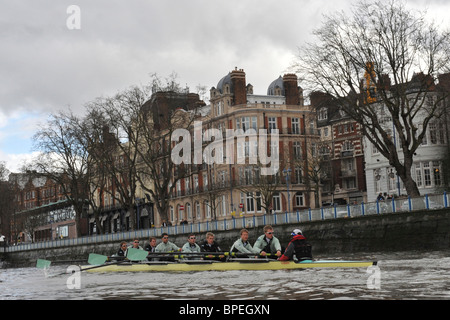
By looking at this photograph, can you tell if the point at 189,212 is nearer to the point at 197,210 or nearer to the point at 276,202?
the point at 197,210

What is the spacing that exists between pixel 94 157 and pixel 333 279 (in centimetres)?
4621

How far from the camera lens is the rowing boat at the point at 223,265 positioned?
62.4ft

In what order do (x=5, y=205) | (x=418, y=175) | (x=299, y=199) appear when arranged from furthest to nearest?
(x=5, y=205), (x=299, y=199), (x=418, y=175)

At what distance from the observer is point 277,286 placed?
52.7 ft

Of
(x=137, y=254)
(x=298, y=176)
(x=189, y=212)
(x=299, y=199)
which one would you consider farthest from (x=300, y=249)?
(x=189, y=212)

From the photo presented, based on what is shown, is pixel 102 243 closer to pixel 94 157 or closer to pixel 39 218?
pixel 94 157

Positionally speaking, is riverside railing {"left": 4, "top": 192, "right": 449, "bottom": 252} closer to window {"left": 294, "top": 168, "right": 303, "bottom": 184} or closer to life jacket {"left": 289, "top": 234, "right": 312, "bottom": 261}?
life jacket {"left": 289, "top": 234, "right": 312, "bottom": 261}

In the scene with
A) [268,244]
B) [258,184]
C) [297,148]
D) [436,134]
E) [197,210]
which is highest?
[297,148]

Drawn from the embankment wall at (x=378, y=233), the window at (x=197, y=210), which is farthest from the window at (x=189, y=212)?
the embankment wall at (x=378, y=233)

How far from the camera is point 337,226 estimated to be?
3647 cm

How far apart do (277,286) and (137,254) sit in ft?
32.7

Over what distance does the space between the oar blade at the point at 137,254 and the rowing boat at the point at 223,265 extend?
40 cm

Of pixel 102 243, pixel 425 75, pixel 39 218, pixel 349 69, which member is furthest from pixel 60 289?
pixel 39 218
